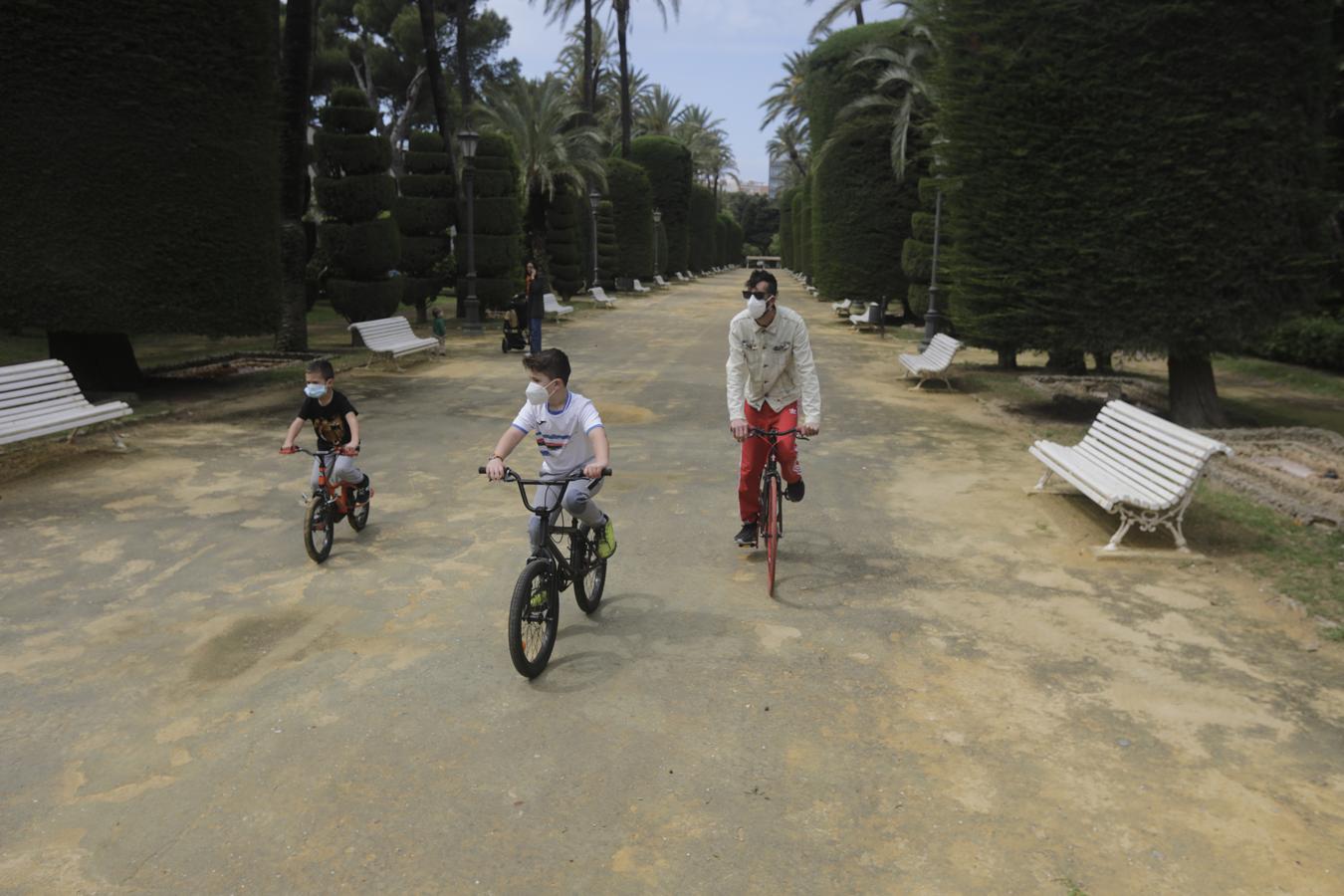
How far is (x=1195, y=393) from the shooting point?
1157cm

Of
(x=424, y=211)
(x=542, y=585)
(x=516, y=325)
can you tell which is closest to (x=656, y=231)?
(x=424, y=211)

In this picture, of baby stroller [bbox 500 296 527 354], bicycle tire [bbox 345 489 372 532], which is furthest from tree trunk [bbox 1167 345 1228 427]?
baby stroller [bbox 500 296 527 354]

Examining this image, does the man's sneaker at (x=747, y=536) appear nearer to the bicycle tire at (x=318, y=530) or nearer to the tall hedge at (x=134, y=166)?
the bicycle tire at (x=318, y=530)

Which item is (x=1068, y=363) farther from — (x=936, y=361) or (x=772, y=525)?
(x=772, y=525)

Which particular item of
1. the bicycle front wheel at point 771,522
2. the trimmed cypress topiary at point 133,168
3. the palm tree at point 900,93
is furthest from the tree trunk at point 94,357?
the palm tree at point 900,93

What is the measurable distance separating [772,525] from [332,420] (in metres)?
3.23

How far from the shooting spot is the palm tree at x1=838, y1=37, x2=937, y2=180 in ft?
77.2

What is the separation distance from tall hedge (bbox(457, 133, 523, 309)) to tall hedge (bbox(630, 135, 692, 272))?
971 inches

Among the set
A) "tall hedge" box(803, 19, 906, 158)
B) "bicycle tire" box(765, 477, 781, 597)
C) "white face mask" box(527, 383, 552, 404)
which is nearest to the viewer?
"white face mask" box(527, 383, 552, 404)

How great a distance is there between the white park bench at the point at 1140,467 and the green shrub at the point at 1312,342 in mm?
9526

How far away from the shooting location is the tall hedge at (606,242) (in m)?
41.5

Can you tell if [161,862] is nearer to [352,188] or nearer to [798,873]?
[798,873]

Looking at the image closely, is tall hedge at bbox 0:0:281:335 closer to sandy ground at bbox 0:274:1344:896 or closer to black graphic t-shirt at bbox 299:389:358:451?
sandy ground at bbox 0:274:1344:896

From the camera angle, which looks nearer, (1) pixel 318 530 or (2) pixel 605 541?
(2) pixel 605 541
